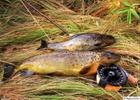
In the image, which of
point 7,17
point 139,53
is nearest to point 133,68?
point 139,53

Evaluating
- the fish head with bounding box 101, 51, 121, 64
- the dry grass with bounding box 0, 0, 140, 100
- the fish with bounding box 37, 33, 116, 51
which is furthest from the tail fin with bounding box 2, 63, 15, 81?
the fish head with bounding box 101, 51, 121, 64

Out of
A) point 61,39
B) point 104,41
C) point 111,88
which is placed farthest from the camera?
point 61,39

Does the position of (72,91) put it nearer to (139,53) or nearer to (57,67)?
(57,67)

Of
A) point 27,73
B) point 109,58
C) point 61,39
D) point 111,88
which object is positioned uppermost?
point 61,39

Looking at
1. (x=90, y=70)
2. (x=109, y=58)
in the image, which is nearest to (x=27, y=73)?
(x=90, y=70)

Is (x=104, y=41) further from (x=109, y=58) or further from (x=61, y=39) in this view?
(x=61, y=39)

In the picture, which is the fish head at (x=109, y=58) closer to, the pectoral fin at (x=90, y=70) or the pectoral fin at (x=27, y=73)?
the pectoral fin at (x=90, y=70)

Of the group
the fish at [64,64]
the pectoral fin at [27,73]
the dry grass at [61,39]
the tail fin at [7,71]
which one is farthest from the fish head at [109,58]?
the tail fin at [7,71]
